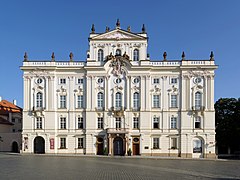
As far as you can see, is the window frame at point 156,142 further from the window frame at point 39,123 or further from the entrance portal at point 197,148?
the window frame at point 39,123

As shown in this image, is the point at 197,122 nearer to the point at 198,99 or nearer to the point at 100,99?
the point at 198,99

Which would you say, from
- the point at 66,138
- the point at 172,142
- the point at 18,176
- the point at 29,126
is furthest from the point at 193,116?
the point at 18,176

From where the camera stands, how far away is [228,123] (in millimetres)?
61469

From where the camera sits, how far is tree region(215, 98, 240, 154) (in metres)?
60.3

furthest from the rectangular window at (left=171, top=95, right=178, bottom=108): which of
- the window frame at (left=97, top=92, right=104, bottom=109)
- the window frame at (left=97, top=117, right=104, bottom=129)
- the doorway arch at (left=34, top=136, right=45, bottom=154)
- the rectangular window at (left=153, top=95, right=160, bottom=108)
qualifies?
the doorway arch at (left=34, top=136, right=45, bottom=154)

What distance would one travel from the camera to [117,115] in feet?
171

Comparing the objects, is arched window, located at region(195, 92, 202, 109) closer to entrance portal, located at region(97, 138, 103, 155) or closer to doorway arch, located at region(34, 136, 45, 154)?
entrance portal, located at region(97, 138, 103, 155)

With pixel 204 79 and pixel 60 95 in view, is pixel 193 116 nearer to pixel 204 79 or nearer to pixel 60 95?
pixel 204 79

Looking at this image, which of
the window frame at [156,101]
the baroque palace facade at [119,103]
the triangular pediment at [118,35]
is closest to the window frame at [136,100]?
the baroque palace facade at [119,103]

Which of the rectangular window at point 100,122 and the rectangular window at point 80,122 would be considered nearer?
the rectangular window at point 100,122

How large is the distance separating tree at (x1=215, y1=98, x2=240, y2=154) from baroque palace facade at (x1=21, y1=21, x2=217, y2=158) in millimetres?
10866

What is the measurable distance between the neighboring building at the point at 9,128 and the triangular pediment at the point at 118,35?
24.9 metres

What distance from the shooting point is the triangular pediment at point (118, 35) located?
53375 millimetres

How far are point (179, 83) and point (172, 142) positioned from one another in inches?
412
